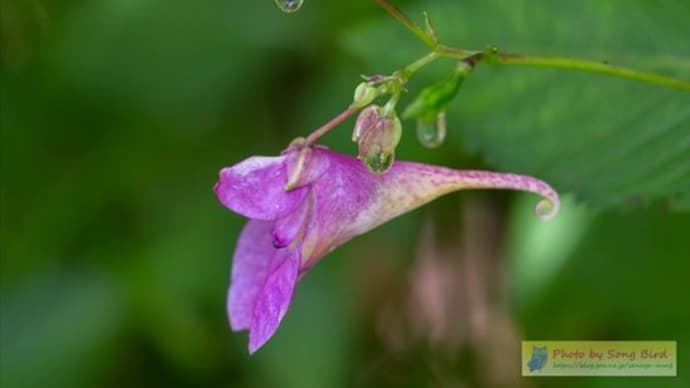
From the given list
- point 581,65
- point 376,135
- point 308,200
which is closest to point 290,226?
point 308,200

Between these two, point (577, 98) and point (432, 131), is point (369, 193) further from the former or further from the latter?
point (577, 98)

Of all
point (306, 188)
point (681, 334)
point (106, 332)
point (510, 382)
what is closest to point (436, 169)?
point (306, 188)

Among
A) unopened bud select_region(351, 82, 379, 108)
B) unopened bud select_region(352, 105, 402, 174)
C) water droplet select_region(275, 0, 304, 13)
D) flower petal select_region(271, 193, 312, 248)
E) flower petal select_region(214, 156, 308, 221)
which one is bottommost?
flower petal select_region(271, 193, 312, 248)

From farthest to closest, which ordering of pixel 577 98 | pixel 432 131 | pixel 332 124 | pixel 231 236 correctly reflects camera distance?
pixel 231 236 → pixel 577 98 → pixel 432 131 → pixel 332 124

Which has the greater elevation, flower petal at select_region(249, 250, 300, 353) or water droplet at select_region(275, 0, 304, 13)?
water droplet at select_region(275, 0, 304, 13)

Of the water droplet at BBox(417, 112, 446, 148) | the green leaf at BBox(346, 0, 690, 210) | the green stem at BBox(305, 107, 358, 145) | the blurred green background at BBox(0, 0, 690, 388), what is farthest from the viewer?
the blurred green background at BBox(0, 0, 690, 388)

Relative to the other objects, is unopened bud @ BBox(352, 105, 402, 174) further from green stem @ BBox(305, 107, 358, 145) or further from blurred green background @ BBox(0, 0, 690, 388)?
blurred green background @ BBox(0, 0, 690, 388)

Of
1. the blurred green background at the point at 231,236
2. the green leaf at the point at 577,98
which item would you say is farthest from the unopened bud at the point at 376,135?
the blurred green background at the point at 231,236

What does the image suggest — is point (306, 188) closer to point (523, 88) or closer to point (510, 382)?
point (523, 88)

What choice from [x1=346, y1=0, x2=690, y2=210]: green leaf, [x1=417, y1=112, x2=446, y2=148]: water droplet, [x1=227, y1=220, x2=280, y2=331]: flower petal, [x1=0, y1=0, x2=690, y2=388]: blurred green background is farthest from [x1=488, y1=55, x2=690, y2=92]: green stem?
[x1=0, y1=0, x2=690, y2=388]: blurred green background
